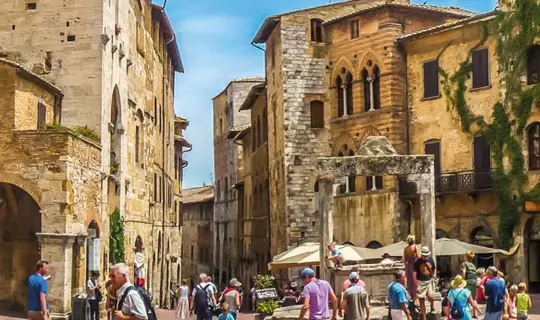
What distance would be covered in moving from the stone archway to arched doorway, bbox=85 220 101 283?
7.94m

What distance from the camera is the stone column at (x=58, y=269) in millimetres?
23125

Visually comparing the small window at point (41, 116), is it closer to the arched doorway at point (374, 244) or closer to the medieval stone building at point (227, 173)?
the arched doorway at point (374, 244)

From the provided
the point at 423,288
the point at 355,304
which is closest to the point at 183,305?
the point at 423,288

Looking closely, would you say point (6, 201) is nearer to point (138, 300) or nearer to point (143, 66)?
point (143, 66)

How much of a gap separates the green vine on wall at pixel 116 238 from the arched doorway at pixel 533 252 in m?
14.0

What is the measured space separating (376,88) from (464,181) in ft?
20.3

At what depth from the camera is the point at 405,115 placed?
35.5 meters

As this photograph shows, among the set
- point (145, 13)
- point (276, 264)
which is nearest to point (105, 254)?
point (276, 264)

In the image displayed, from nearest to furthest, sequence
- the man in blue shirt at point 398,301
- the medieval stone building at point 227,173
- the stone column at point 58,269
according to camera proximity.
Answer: the man in blue shirt at point 398,301, the stone column at point 58,269, the medieval stone building at point 227,173

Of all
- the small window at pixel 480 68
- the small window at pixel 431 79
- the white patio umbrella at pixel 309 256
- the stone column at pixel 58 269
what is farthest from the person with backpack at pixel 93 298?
the small window at pixel 431 79

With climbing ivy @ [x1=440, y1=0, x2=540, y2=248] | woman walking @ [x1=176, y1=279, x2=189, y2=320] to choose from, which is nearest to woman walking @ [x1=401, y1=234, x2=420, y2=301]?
woman walking @ [x1=176, y1=279, x2=189, y2=320]

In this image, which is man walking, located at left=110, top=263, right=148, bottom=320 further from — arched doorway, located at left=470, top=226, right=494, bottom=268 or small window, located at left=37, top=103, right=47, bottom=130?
arched doorway, located at left=470, top=226, right=494, bottom=268

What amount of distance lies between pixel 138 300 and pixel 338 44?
99.7ft

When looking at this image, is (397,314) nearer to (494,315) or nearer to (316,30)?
(494,315)
